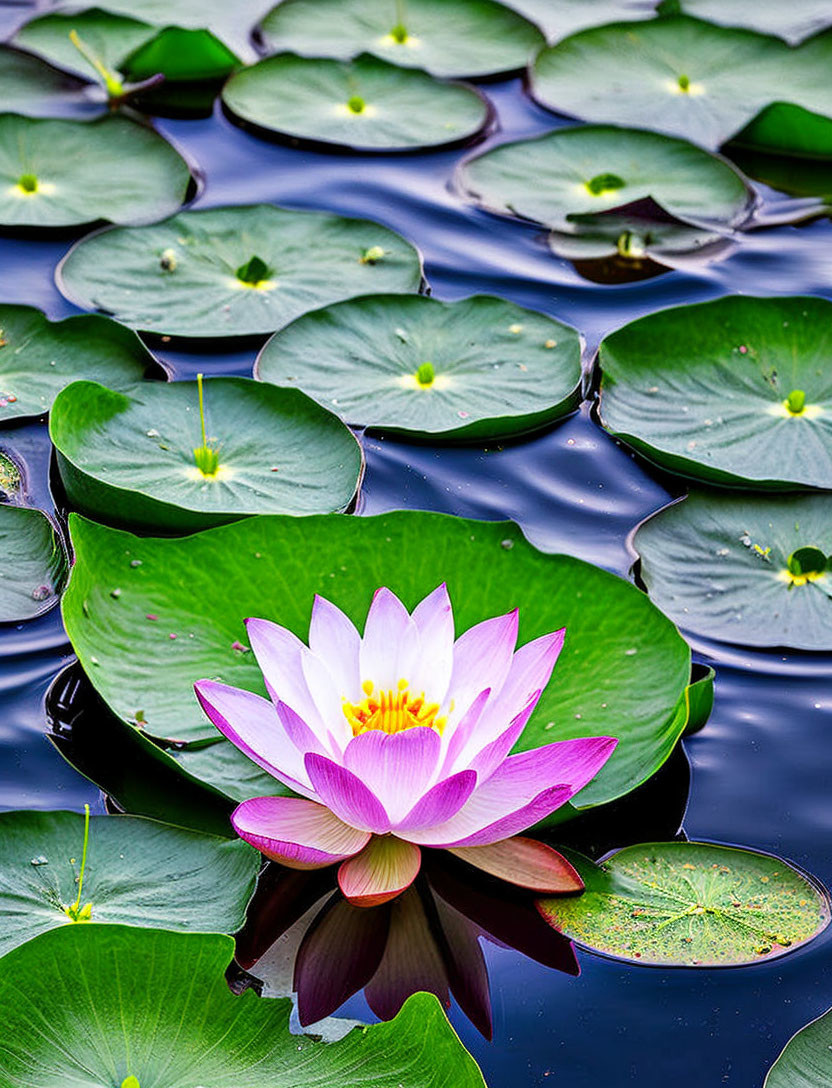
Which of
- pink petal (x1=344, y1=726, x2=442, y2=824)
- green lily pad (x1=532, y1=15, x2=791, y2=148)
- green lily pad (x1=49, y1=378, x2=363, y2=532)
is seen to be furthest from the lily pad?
pink petal (x1=344, y1=726, x2=442, y2=824)

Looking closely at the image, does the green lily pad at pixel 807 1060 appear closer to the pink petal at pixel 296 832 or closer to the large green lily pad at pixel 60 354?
the pink petal at pixel 296 832

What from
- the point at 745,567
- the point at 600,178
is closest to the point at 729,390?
the point at 745,567

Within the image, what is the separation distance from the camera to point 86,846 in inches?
61.2

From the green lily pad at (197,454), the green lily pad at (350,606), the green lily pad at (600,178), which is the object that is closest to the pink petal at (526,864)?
the green lily pad at (350,606)

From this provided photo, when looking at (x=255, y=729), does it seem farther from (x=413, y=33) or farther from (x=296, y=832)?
(x=413, y=33)

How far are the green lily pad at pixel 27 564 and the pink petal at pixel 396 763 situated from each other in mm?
668

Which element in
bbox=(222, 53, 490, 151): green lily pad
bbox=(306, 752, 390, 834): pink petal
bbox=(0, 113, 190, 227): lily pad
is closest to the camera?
bbox=(306, 752, 390, 834): pink petal

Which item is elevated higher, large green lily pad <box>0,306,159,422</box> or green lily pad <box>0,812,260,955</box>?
large green lily pad <box>0,306,159,422</box>

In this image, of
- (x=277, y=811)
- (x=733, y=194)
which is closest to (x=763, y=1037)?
(x=277, y=811)

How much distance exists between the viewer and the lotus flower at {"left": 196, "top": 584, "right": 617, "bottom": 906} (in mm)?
1493

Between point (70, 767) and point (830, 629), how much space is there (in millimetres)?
1073

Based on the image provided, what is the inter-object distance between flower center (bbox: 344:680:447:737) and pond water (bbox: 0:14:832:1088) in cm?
27

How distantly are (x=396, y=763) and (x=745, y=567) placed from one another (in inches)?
31.7

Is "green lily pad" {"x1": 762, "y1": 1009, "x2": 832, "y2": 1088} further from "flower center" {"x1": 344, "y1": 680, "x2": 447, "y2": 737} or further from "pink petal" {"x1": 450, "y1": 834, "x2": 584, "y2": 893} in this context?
"flower center" {"x1": 344, "y1": 680, "x2": 447, "y2": 737}
